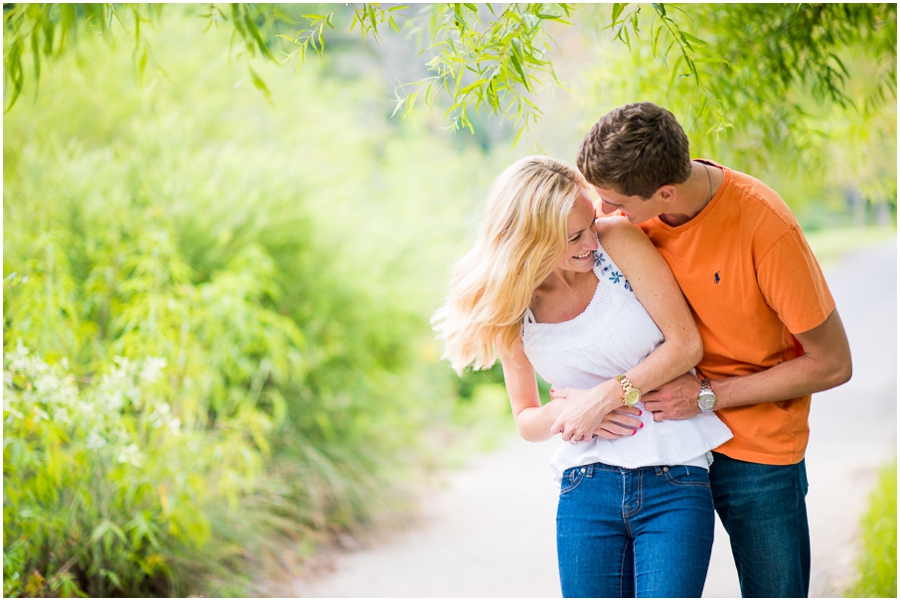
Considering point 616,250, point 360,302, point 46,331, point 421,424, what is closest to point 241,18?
point 616,250

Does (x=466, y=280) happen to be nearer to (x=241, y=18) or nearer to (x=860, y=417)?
(x=241, y=18)

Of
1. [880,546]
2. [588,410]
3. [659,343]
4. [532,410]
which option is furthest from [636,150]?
[880,546]

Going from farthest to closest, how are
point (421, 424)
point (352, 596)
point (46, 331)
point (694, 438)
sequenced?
1. point (421, 424)
2. point (352, 596)
3. point (46, 331)
4. point (694, 438)

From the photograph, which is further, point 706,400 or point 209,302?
point 209,302

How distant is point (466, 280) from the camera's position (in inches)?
72.7

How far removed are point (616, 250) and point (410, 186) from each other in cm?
612

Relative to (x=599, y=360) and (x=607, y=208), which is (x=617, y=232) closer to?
(x=607, y=208)

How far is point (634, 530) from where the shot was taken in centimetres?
168

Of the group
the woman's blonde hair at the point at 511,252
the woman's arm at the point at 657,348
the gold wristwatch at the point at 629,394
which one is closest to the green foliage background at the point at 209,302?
the woman's blonde hair at the point at 511,252

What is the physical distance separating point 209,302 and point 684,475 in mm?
2596

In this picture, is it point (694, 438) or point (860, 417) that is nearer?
point (694, 438)

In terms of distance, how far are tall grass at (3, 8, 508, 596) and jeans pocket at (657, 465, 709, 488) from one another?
1.28m

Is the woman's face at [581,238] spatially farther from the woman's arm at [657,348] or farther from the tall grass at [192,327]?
the tall grass at [192,327]

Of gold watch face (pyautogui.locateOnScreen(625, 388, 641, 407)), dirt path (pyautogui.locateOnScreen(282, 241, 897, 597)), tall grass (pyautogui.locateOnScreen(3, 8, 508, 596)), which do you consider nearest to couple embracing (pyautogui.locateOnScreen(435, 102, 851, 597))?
gold watch face (pyautogui.locateOnScreen(625, 388, 641, 407))
